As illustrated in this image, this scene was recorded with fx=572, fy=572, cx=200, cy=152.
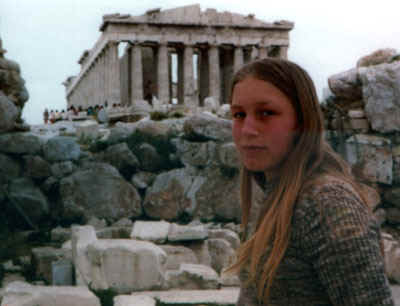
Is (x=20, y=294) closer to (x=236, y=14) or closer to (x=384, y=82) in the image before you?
(x=384, y=82)

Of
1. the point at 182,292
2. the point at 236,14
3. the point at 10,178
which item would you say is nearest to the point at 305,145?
the point at 182,292

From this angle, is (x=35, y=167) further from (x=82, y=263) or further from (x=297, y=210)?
(x=297, y=210)

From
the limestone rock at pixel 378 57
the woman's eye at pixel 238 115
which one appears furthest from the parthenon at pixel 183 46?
the woman's eye at pixel 238 115

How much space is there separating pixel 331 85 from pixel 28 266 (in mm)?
5043

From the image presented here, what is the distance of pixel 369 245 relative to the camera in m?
Result: 1.15

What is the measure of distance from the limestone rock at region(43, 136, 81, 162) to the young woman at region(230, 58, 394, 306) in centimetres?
951

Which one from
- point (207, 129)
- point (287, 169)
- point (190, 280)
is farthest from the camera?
point (207, 129)

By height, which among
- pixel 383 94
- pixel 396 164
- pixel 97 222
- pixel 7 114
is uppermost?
pixel 383 94

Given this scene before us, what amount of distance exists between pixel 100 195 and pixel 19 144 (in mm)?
1767

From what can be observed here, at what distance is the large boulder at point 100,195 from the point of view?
9875 mm

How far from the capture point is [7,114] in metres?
9.84

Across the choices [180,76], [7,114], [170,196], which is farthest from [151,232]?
[180,76]

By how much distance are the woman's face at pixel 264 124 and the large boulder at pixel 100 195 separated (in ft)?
28.6

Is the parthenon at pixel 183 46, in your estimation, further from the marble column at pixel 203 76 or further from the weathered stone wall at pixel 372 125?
the weathered stone wall at pixel 372 125
